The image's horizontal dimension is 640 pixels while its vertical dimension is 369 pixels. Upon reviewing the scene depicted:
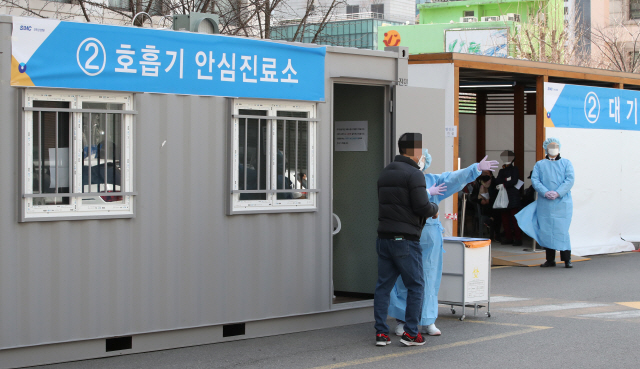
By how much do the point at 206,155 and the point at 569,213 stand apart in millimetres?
7599

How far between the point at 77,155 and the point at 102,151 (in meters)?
0.22

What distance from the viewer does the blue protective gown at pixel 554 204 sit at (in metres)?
12.5

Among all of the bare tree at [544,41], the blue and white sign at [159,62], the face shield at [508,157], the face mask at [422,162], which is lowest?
the face mask at [422,162]

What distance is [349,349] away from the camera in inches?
272

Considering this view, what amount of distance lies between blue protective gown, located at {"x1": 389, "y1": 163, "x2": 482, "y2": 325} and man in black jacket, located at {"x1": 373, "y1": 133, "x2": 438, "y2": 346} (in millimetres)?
393

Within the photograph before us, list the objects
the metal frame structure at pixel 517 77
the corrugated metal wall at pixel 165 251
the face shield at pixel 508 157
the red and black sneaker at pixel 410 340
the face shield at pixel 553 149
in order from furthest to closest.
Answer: the face shield at pixel 508 157 → the face shield at pixel 553 149 → the metal frame structure at pixel 517 77 → the red and black sneaker at pixel 410 340 → the corrugated metal wall at pixel 165 251

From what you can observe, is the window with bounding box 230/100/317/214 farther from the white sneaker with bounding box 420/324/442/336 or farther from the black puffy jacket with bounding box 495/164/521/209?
the black puffy jacket with bounding box 495/164/521/209

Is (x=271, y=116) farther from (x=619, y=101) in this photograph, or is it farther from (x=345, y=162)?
(x=619, y=101)

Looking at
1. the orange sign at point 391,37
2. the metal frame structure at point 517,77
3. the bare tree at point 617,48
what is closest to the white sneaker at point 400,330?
the metal frame structure at point 517,77

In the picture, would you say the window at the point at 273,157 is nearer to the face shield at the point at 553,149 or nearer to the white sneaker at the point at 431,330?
the white sneaker at the point at 431,330

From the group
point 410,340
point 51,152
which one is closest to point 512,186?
point 410,340

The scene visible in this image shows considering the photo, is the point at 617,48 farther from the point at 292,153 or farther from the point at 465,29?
the point at 292,153

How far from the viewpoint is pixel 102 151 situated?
21.2 feet

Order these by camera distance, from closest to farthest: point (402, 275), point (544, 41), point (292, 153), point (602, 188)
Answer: point (402, 275) < point (292, 153) < point (602, 188) < point (544, 41)
